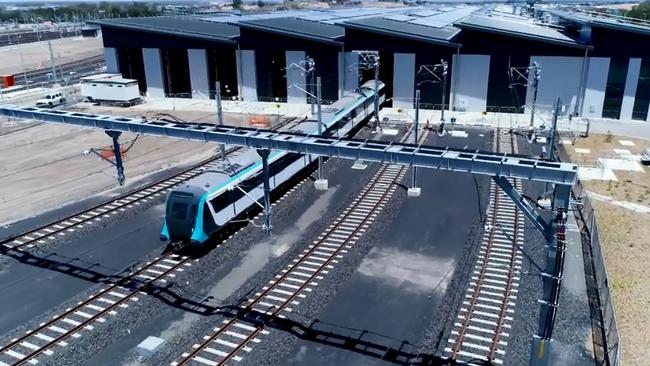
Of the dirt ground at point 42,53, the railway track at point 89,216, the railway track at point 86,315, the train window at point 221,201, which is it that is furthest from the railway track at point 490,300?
the dirt ground at point 42,53

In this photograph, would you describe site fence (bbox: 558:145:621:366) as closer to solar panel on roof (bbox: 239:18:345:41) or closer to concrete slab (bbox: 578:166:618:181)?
concrete slab (bbox: 578:166:618:181)

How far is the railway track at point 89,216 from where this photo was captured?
1144 inches

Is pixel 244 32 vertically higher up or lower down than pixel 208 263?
higher up

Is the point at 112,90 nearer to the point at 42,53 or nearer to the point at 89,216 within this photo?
the point at 89,216

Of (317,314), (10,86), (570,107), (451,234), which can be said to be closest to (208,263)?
(317,314)

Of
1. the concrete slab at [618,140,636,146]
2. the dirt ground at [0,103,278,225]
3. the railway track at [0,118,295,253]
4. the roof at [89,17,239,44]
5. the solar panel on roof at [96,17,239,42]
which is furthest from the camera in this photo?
the solar panel on roof at [96,17,239,42]

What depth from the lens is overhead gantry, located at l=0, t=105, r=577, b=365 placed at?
15.9 metres

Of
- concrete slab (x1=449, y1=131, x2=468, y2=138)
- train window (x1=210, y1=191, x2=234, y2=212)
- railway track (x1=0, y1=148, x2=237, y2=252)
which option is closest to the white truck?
railway track (x1=0, y1=148, x2=237, y2=252)

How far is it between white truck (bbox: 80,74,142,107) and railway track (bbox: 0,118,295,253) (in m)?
28.8

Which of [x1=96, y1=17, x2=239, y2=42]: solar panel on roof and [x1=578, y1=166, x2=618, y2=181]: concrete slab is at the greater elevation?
[x1=96, y1=17, x2=239, y2=42]: solar panel on roof

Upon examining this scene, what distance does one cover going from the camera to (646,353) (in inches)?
768

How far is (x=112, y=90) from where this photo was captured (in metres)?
64.2

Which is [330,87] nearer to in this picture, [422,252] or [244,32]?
[244,32]

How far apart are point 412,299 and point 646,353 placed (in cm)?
881
